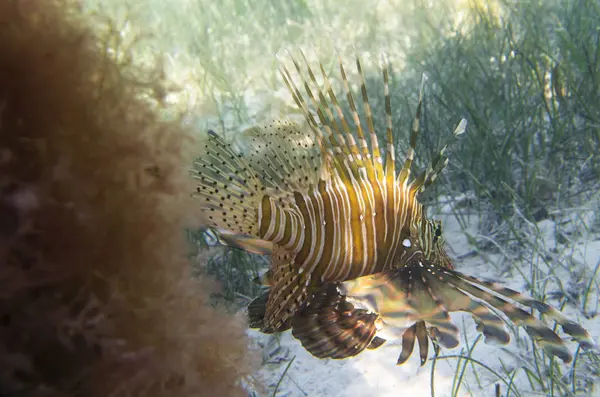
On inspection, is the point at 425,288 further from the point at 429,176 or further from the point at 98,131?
the point at 98,131

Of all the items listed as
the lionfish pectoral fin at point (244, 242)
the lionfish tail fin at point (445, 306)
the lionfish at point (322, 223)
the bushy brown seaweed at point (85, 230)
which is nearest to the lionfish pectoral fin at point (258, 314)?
the lionfish at point (322, 223)

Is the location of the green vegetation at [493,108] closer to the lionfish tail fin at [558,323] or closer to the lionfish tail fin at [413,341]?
the lionfish tail fin at [413,341]

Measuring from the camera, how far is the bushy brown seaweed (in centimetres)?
→ 115

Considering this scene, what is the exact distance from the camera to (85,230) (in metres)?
1.26

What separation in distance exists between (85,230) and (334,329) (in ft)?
4.28

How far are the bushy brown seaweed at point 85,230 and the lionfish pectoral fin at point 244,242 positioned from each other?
83 cm

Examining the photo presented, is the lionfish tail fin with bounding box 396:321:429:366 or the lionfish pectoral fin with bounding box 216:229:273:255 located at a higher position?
the lionfish pectoral fin with bounding box 216:229:273:255

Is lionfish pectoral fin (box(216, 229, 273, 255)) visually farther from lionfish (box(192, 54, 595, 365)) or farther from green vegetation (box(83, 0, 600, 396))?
green vegetation (box(83, 0, 600, 396))

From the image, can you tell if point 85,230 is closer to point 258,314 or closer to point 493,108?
point 258,314

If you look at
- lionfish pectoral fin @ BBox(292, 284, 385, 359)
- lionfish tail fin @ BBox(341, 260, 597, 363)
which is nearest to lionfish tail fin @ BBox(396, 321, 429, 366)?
lionfish tail fin @ BBox(341, 260, 597, 363)

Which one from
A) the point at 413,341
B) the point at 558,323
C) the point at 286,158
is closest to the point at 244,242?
the point at 286,158

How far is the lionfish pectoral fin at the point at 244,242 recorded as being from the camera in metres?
2.41

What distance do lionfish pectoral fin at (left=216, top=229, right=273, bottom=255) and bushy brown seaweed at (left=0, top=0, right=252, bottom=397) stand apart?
831 mm

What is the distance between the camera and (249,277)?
3240 mm
